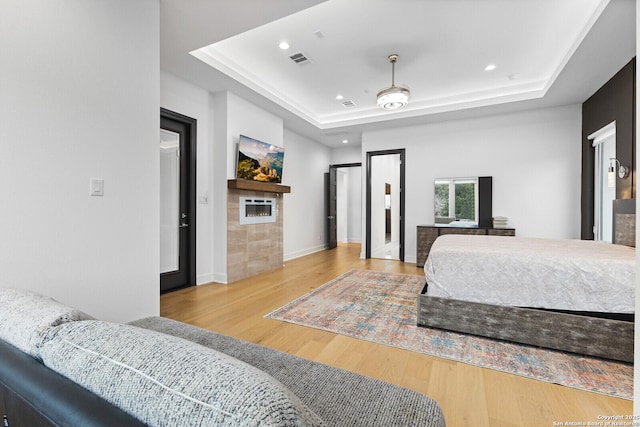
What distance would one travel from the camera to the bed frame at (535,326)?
6.48 ft

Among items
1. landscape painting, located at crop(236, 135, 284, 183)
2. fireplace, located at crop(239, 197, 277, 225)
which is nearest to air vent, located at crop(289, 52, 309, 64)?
landscape painting, located at crop(236, 135, 284, 183)

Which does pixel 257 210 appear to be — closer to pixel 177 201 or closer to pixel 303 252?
pixel 177 201

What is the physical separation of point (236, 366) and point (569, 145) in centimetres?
614

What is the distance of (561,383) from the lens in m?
1.75

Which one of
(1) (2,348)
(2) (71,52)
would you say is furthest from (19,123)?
(1) (2,348)

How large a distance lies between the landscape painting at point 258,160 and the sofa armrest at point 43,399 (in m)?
3.77

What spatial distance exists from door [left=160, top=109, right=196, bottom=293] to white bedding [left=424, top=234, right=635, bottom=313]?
3.22 metres

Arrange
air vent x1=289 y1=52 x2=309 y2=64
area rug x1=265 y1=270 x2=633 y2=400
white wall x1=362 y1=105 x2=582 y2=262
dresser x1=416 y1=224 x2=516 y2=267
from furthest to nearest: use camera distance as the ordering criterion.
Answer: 1. dresser x1=416 y1=224 x2=516 y2=267
2. white wall x1=362 y1=105 x2=582 y2=262
3. air vent x1=289 y1=52 x2=309 y2=64
4. area rug x1=265 y1=270 x2=633 y2=400

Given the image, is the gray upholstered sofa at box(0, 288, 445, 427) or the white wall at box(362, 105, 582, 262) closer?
the gray upholstered sofa at box(0, 288, 445, 427)

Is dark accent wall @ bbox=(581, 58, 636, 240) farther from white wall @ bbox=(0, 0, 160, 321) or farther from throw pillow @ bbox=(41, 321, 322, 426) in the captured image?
white wall @ bbox=(0, 0, 160, 321)

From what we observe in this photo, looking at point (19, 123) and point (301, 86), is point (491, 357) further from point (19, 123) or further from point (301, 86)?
point (301, 86)

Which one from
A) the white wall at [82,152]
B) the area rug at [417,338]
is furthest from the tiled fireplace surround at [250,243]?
the white wall at [82,152]

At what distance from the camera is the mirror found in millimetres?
5160

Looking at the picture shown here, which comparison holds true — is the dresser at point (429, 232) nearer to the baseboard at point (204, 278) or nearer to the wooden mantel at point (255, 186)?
the wooden mantel at point (255, 186)
